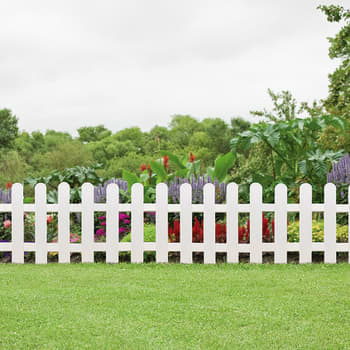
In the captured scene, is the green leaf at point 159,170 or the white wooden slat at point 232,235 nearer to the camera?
the white wooden slat at point 232,235

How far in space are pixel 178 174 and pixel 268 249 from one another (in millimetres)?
2525

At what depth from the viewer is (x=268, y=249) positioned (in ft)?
22.5

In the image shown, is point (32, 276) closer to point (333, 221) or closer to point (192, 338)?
point (192, 338)

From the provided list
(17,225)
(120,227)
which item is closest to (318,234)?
(120,227)

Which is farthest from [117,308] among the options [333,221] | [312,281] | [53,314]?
[333,221]

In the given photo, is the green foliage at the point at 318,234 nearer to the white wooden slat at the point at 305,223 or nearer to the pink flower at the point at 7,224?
the white wooden slat at the point at 305,223

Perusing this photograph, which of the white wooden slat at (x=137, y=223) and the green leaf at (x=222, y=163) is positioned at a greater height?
the green leaf at (x=222, y=163)

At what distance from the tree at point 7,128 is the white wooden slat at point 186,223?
31.3 metres

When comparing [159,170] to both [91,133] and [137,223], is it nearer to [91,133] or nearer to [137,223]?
[137,223]

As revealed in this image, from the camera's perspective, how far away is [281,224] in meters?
6.79

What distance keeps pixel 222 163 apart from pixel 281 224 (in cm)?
235

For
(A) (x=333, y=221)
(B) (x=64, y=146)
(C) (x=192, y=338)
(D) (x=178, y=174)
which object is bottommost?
(C) (x=192, y=338)

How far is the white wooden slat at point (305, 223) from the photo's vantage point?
267 inches

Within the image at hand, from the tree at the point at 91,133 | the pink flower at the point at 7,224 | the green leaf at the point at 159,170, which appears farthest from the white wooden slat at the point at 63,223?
the tree at the point at 91,133
